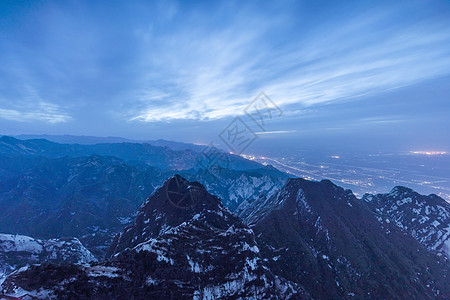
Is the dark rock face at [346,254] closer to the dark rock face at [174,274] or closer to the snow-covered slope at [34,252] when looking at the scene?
the dark rock face at [174,274]

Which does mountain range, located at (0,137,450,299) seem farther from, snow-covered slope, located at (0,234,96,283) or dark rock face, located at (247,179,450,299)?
snow-covered slope, located at (0,234,96,283)

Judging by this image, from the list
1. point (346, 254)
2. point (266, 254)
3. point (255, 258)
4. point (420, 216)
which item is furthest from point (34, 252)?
point (420, 216)

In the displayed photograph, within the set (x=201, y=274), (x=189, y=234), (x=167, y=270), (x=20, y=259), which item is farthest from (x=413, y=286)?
(x=20, y=259)

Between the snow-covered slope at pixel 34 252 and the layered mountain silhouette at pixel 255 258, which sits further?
the snow-covered slope at pixel 34 252

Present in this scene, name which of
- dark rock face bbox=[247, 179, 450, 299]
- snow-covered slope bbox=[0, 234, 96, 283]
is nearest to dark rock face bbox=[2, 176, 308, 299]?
dark rock face bbox=[247, 179, 450, 299]

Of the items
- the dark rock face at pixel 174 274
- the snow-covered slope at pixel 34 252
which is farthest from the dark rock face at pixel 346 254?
the snow-covered slope at pixel 34 252

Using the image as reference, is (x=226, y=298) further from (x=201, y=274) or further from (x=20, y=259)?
(x=20, y=259)
